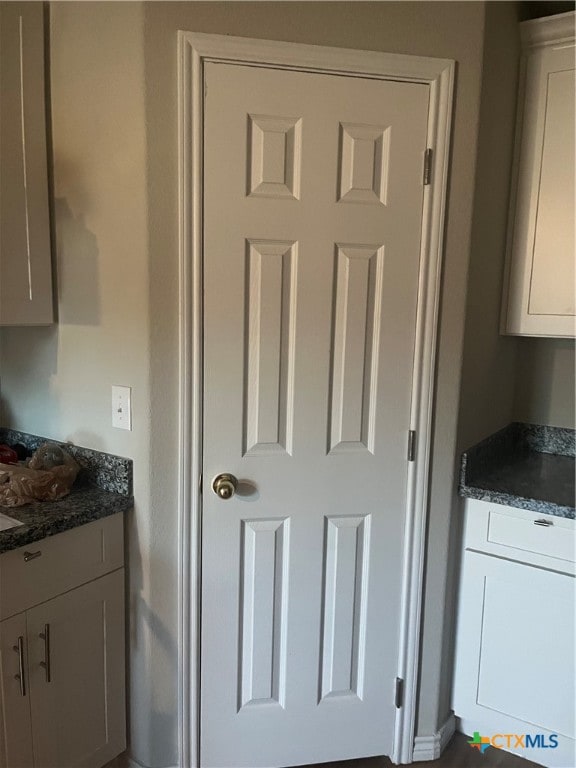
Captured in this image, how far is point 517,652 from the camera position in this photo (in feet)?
6.15

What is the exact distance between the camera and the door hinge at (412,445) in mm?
1766

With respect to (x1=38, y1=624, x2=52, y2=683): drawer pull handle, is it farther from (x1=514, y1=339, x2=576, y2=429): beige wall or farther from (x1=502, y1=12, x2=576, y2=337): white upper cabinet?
(x1=514, y1=339, x2=576, y2=429): beige wall

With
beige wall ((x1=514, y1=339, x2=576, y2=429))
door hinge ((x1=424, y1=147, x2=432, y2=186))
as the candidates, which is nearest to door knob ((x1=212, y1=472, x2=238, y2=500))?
door hinge ((x1=424, y1=147, x2=432, y2=186))

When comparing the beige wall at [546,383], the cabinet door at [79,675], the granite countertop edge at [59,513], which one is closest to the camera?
the granite countertop edge at [59,513]

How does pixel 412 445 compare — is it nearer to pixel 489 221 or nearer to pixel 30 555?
pixel 489 221

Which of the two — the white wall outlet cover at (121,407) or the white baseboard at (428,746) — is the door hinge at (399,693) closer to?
the white baseboard at (428,746)

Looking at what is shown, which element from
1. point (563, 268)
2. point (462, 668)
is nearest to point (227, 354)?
point (563, 268)

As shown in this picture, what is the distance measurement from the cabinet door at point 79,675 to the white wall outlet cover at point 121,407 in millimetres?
443

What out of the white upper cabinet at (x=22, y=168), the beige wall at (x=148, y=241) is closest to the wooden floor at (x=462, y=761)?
the beige wall at (x=148, y=241)

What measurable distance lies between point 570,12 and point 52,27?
1.56 m

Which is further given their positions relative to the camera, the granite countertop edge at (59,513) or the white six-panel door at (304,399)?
the white six-panel door at (304,399)

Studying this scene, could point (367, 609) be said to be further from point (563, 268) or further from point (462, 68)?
point (462, 68)

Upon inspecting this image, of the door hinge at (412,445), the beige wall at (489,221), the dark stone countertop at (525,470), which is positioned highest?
the beige wall at (489,221)

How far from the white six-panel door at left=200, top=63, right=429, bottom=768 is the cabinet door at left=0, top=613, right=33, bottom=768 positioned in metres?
0.49
